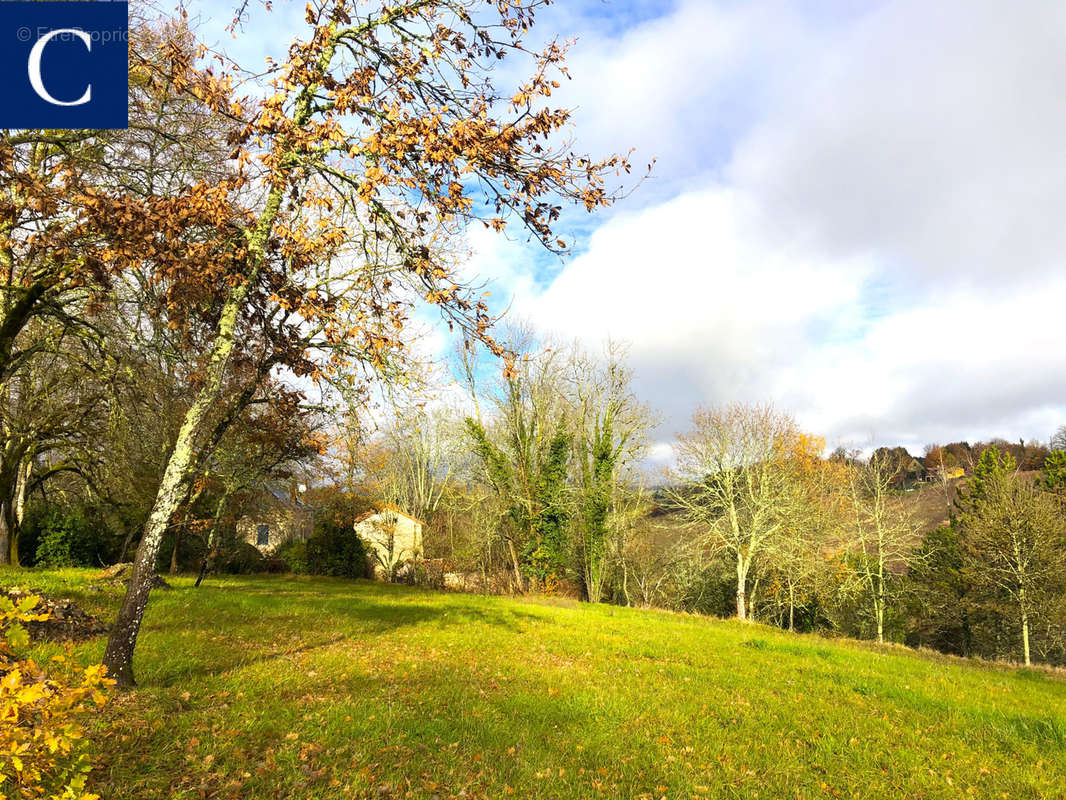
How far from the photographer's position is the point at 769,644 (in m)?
13.7

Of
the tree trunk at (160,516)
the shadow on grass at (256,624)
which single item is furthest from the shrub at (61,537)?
the tree trunk at (160,516)

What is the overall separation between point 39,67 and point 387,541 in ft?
97.9

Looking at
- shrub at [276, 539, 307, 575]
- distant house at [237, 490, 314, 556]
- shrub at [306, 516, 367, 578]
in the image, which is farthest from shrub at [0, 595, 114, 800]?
shrub at [276, 539, 307, 575]

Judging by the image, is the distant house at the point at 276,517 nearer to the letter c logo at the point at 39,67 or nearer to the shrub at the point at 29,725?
the letter c logo at the point at 39,67

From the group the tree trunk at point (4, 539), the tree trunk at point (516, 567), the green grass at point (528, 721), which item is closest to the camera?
the green grass at point (528, 721)

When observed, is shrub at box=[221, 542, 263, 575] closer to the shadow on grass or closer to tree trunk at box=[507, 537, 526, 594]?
tree trunk at box=[507, 537, 526, 594]

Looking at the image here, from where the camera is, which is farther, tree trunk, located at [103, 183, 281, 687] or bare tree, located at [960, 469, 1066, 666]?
bare tree, located at [960, 469, 1066, 666]

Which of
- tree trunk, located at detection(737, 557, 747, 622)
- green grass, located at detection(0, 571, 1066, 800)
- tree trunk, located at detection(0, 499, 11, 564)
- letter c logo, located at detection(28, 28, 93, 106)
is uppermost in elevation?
letter c logo, located at detection(28, 28, 93, 106)

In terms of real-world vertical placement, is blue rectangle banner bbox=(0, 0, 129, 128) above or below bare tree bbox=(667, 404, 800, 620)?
above

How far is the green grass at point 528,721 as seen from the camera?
494 centimetres

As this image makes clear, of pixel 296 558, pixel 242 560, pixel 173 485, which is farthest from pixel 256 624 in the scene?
pixel 296 558

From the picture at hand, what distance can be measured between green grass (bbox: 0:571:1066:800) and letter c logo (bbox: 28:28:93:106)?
9220 millimetres

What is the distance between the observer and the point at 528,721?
22.1 feet

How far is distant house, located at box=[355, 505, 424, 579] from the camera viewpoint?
108 ft
